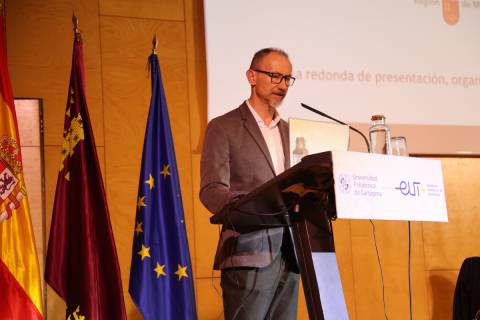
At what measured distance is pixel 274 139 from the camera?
2758 mm

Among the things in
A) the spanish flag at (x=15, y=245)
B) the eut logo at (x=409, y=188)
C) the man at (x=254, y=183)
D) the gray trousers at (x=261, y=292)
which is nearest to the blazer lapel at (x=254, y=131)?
the man at (x=254, y=183)

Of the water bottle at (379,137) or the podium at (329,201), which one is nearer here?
the podium at (329,201)

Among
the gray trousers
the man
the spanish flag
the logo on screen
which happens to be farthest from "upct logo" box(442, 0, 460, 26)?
the logo on screen

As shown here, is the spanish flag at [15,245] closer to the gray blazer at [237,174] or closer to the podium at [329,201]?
the gray blazer at [237,174]

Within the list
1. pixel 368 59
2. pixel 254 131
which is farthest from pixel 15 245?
pixel 368 59

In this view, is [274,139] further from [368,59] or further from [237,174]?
[368,59]

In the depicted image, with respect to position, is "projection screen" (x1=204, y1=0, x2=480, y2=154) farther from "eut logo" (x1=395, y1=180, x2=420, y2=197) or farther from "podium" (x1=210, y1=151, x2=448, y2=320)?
"eut logo" (x1=395, y1=180, x2=420, y2=197)

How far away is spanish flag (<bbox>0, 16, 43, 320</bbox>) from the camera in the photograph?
2.89m

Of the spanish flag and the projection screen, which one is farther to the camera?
the projection screen

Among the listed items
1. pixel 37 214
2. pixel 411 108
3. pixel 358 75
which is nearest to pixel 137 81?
pixel 37 214

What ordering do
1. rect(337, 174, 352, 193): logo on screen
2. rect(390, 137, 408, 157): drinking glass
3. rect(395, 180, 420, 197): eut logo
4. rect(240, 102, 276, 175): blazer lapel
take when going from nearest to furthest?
1. rect(337, 174, 352, 193): logo on screen
2. rect(395, 180, 420, 197): eut logo
3. rect(390, 137, 408, 157): drinking glass
4. rect(240, 102, 276, 175): blazer lapel

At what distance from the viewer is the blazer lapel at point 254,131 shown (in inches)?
102

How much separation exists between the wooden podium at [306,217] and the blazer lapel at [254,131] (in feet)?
1.48

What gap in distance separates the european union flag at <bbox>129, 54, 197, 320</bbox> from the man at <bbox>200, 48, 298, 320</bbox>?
0.70m
